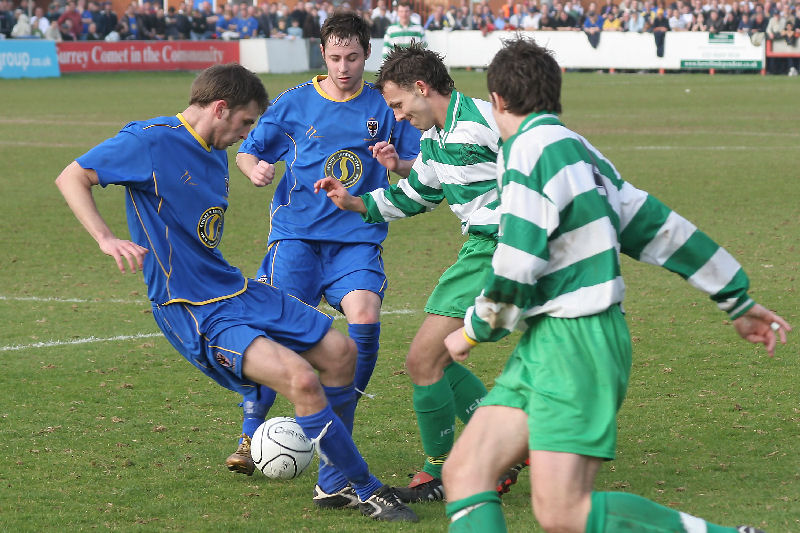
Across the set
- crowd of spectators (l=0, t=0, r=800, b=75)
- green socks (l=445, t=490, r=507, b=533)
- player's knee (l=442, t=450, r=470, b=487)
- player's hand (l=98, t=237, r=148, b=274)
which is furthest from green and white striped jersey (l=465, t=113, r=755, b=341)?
crowd of spectators (l=0, t=0, r=800, b=75)

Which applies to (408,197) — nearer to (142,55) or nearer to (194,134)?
(194,134)

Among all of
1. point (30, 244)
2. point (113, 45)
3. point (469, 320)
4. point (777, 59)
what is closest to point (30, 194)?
point (30, 244)

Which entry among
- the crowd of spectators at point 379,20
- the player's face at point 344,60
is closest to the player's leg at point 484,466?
the player's face at point 344,60

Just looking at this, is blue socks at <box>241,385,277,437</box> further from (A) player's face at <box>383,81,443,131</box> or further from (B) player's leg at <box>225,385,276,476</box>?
(A) player's face at <box>383,81,443,131</box>

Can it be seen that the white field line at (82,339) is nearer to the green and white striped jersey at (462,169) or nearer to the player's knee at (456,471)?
the green and white striped jersey at (462,169)

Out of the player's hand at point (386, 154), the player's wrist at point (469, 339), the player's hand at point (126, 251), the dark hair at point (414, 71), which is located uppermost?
the dark hair at point (414, 71)

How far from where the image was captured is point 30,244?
36.1 feet

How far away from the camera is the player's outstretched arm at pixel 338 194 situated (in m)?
5.05

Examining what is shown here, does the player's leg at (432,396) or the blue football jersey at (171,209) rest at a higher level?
the blue football jersey at (171,209)

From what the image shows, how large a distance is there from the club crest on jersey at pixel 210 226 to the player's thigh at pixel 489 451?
64.6 inches

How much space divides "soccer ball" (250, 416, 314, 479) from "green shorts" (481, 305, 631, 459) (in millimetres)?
1570

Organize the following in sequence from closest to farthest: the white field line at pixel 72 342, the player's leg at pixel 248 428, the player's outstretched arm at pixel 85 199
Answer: the player's outstretched arm at pixel 85 199, the player's leg at pixel 248 428, the white field line at pixel 72 342

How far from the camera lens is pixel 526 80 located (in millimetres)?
3641

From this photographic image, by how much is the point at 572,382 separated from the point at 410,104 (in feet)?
6.17
